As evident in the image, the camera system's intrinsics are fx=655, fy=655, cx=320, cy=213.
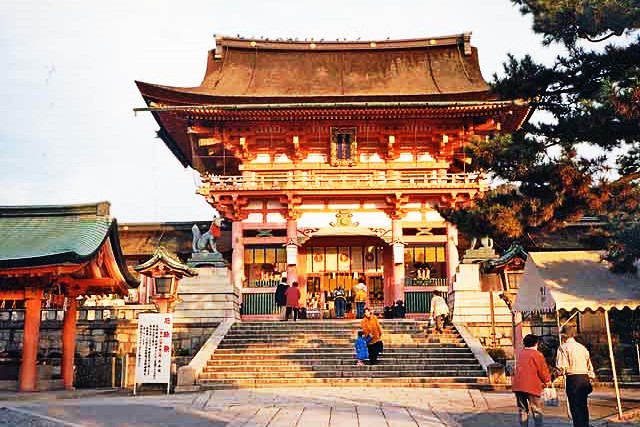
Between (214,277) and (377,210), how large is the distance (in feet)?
23.6

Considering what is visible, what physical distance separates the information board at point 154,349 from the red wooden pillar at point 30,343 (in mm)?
2489

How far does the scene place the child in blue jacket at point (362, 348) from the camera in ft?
53.5

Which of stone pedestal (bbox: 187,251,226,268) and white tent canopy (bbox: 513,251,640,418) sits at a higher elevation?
stone pedestal (bbox: 187,251,226,268)

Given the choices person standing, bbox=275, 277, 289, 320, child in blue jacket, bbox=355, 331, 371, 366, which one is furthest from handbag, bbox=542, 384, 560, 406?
person standing, bbox=275, 277, 289, 320

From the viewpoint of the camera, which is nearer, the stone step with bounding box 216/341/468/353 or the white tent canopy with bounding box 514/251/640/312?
the white tent canopy with bounding box 514/251/640/312

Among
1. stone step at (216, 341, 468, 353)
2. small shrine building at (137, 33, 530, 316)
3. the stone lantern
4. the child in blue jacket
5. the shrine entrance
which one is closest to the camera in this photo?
the child in blue jacket

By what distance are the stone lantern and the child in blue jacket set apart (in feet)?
16.6

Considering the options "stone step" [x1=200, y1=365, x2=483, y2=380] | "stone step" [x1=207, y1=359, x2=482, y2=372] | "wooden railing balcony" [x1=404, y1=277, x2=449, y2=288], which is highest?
"wooden railing balcony" [x1=404, y1=277, x2=449, y2=288]

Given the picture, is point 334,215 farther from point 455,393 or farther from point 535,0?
point 535,0

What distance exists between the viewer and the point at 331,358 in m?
17.0

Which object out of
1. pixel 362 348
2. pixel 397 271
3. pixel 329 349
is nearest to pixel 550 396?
pixel 362 348

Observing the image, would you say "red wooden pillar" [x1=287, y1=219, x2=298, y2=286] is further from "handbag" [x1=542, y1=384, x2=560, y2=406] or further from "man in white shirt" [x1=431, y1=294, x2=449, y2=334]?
→ "handbag" [x1=542, y1=384, x2=560, y2=406]

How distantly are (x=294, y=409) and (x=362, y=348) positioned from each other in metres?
5.21

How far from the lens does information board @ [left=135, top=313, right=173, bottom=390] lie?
15.0 m
